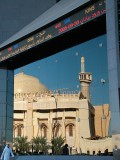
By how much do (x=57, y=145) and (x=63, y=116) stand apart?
1.77 metres

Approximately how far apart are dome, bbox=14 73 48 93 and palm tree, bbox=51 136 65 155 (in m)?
3.48

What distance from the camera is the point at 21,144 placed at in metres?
25.5

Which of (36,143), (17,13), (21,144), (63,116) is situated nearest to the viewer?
(63,116)

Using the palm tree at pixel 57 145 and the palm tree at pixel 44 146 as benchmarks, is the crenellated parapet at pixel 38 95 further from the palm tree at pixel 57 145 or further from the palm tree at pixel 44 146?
the palm tree at pixel 44 146

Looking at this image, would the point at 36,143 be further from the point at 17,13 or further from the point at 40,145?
the point at 17,13

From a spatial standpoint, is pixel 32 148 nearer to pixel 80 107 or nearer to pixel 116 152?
pixel 80 107

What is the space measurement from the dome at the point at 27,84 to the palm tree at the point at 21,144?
3180 millimetres

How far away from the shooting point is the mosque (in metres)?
20.8

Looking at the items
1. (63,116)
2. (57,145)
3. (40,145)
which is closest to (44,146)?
(40,145)

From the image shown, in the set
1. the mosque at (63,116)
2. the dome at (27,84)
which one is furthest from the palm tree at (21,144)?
the dome at (27,84)

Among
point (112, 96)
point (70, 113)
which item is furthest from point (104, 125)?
point (112, 96)

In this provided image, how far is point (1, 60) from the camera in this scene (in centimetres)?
2605

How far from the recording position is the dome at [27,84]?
83.0 ft

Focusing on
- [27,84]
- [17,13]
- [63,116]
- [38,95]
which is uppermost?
[17,13]
